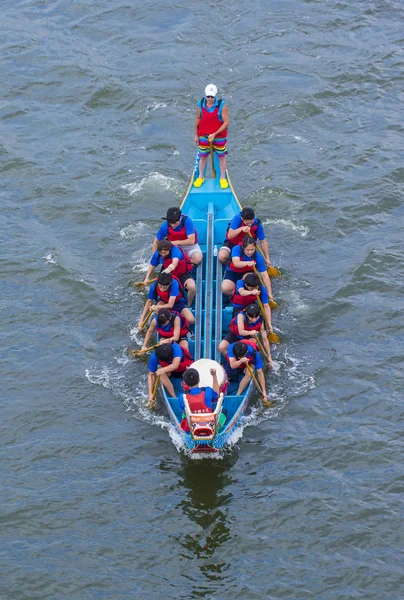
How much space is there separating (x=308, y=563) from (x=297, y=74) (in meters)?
16.9

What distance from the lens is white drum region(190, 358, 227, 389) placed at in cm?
1436

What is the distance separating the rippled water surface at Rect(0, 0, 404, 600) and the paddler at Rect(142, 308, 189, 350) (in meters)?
1.35

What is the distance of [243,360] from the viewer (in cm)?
1496

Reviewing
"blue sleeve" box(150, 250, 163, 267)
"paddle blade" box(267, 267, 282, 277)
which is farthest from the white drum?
"paddle blade" box(267, 267, 282, 277)

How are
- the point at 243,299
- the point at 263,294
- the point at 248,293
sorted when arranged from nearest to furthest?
the point at 248,293
the point at 243,299
the point at 263,294

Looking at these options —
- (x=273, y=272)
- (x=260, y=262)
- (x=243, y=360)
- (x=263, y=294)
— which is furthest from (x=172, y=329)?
(x=273, y=272)

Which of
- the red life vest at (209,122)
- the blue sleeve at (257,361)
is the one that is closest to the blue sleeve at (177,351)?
the blue sleeve at (257,361)

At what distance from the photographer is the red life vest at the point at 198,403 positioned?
1387cm

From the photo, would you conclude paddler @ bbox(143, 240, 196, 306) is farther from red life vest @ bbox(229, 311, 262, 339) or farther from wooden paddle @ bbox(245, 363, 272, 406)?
wooden paddle @ bbox(245, 363, 272, 406)

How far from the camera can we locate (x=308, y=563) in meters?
13.1

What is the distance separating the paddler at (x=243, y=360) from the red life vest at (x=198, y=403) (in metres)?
1.21

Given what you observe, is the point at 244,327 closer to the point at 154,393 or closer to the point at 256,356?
the point at 256,356

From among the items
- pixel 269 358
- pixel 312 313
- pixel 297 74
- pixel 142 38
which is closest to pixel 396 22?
pixel 297 74

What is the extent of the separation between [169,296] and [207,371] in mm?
1841
